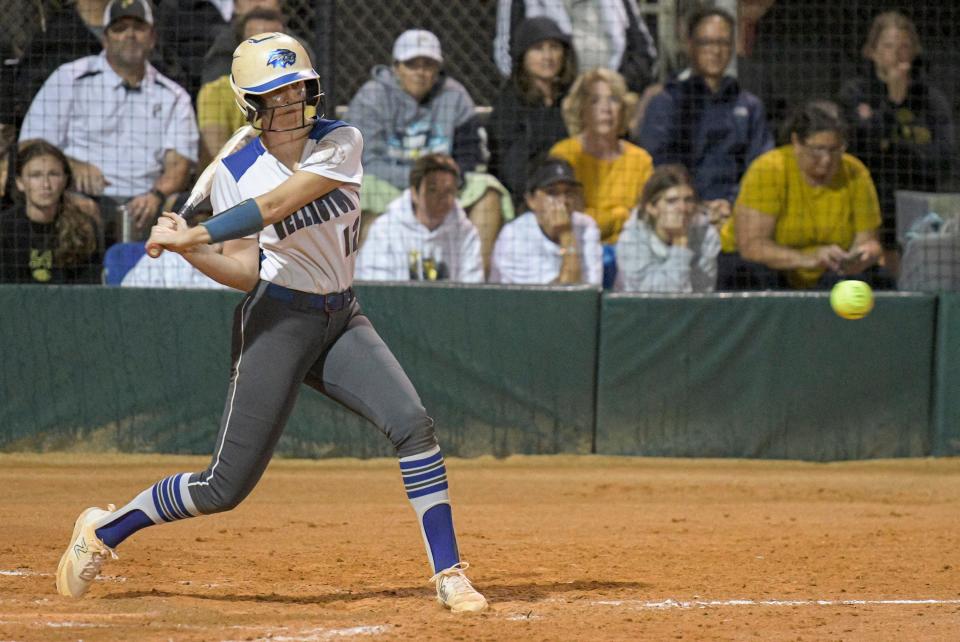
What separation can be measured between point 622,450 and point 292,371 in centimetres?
465

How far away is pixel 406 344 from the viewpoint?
8.84m

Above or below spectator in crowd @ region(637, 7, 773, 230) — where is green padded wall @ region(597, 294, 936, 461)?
below

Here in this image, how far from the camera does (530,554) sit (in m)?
6.16

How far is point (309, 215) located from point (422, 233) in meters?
4.42

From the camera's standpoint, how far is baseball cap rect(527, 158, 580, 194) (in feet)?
29.7

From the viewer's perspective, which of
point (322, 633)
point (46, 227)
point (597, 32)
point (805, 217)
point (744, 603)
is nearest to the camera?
point (322, 633)

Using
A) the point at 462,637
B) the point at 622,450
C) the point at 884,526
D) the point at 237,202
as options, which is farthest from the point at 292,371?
the point at 622,450

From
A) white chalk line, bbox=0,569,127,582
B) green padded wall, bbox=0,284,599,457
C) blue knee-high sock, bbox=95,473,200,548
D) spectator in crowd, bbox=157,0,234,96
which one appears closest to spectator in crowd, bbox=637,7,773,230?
green padded wall, bbox=0,284,599,457

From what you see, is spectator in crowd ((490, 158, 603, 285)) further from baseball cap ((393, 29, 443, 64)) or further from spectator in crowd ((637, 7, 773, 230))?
baseball cap ((393, 29, 443, 64))

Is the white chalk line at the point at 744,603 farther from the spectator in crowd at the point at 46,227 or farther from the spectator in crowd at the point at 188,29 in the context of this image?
the spectator in crowd at the point at 188,29

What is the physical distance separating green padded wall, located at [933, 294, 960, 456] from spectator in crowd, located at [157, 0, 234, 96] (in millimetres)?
5283

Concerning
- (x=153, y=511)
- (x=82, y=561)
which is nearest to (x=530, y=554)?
(x=153, y=511)

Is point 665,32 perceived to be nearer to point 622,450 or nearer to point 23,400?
point 622,450

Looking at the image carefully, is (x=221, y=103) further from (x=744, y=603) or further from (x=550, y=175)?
(x=744, y=603)
